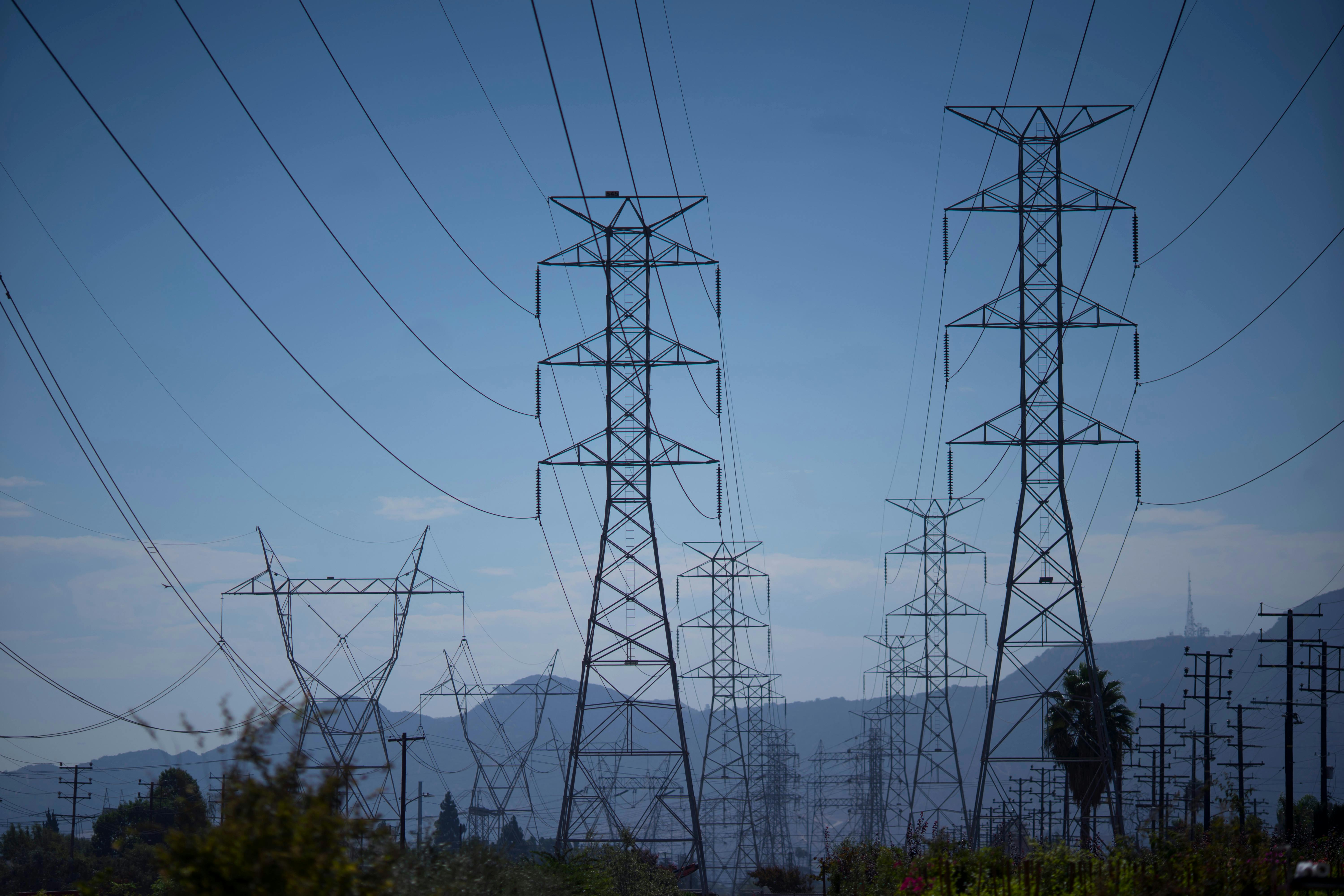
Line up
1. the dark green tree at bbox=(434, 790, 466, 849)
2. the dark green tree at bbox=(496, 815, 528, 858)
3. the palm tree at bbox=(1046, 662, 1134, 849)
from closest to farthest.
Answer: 1. the palm tree at bbox=(1046, 662, 1134, 849)
2. the dark green tree at bbox=(496, 815, 528, 858)
3. the dark green tree at bbox=(434, 790, 466, 849)

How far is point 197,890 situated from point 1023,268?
98.2 ft

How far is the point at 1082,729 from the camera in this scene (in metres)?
41.8

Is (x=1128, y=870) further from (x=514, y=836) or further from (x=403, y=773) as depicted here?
(x=514, y=836)

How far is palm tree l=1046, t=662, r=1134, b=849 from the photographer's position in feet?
137

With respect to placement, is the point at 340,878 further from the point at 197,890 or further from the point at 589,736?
the point at 589,736

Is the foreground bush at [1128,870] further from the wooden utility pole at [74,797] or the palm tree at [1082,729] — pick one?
the wooden utility pole at [74,797]

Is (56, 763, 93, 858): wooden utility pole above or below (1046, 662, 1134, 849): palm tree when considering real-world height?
below

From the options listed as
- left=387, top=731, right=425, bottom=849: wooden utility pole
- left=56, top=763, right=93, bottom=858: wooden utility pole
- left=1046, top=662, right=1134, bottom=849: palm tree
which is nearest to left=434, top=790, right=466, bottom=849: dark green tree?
left=56, top=763, right=93, bottom=858: wooden utility pole

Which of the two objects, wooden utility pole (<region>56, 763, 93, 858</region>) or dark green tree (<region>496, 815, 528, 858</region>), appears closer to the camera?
wooden utility pole (<region>56, 763, 93, 858</region>)

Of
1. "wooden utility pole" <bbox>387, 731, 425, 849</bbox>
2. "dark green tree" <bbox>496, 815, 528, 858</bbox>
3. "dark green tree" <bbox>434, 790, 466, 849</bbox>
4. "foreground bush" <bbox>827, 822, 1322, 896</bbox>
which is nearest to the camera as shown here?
"foreground bush" <bbox>827, 822, 1322, 896</bbox>

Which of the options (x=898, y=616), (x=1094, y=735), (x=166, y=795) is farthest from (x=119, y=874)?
(x=1094, y=735)

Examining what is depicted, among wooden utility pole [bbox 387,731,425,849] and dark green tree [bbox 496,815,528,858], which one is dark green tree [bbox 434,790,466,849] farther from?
wooden utility pole [bbox 387,731,425,849]

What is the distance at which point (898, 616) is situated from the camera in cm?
5888

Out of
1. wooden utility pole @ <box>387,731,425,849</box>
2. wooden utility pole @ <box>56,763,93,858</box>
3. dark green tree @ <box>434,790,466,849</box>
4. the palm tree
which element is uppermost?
the palm tree
